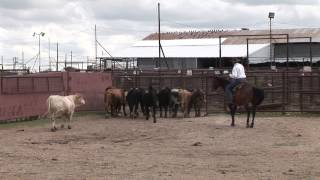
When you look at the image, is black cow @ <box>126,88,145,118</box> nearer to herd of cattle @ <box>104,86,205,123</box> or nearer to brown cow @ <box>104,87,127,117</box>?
herd of cattle @ <box>104,86,205,123</box>

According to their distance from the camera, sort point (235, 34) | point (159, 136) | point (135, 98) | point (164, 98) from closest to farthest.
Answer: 1. point (159, 136)
2. point (135, 98)
3. point (164, 98)
4. point (235, 34)

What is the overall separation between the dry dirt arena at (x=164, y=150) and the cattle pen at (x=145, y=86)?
1668mm

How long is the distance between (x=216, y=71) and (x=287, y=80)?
313cm

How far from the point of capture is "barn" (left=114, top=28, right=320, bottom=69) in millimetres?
57350

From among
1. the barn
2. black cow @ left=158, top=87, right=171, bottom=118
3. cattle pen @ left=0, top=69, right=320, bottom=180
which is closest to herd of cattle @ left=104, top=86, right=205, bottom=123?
black cow @ left=158, top=87, right=171, bottom=118

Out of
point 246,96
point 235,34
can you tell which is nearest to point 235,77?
point 246,96

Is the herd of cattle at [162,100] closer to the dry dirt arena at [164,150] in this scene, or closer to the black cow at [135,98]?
the black cow at [135,98]

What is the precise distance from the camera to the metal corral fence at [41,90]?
76.2ft

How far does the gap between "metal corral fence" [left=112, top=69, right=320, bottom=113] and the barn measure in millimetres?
24715

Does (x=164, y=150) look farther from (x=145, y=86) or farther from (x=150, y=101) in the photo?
(x=145, y=86)

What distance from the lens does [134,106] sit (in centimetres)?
2444

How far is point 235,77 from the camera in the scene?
20.5 metres

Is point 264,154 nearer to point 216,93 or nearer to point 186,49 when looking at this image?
point 216,93

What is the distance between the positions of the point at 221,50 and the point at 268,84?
33261mm
